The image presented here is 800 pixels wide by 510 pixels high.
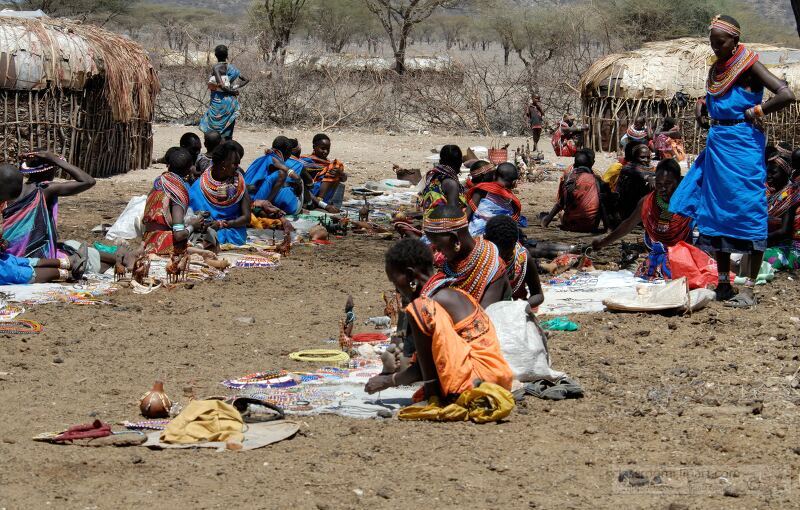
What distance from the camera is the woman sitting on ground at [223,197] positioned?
31.2 ft

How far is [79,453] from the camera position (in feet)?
14.5

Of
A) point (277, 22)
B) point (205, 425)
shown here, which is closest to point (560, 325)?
point (205, 425)

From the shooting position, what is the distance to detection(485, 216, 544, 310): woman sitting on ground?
6133 mm

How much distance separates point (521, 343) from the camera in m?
5.31

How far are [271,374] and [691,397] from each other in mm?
2089

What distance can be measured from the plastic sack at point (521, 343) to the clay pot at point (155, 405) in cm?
161

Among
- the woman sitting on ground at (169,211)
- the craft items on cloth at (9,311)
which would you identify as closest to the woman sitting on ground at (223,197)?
the woman sitting on ground at (169,211)

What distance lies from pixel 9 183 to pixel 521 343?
4.24m

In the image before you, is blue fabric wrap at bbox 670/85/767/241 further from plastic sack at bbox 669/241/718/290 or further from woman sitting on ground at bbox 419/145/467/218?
woman sitting on ground at bbox 419/145/467/218

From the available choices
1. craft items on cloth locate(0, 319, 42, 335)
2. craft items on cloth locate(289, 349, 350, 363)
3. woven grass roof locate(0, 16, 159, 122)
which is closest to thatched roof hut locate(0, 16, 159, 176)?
woven grass roof locate(0, 16, 159, 122)

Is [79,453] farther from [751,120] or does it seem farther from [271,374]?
[751,120]

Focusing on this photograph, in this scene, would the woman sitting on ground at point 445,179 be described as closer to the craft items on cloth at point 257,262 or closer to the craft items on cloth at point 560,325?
the craft items on cloth at point 257,262

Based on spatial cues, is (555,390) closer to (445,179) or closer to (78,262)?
(445,179)

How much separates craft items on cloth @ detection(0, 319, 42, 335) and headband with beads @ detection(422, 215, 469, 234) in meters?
2.77
